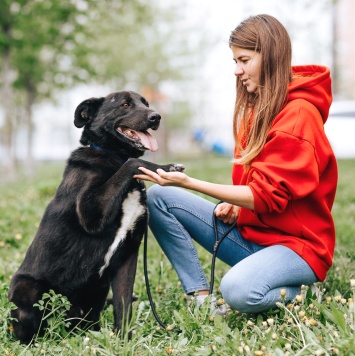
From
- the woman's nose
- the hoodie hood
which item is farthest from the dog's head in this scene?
Result: the hoodie hood

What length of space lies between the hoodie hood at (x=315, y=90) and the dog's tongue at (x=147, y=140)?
0.90 m

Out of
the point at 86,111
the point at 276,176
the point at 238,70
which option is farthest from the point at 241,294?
the point at 86,111

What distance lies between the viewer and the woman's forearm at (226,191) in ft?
9.46

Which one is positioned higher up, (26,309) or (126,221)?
(126,221)

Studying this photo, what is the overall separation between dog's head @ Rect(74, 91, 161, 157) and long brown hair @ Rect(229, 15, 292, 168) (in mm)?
681

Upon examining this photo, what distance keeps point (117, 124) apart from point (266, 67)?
108cm

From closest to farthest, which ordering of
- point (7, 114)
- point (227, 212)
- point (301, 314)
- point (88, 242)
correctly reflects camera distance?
1. point (301, 314)
2. point (88, 242)
3. point (227, 212)
4. point (7, 114)

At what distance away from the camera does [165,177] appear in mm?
2910

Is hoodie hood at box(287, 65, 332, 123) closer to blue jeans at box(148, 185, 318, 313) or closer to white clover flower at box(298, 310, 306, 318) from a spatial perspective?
blue jeans at box(148, 185, 318, 313)

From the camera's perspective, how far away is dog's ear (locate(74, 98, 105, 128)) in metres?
3.57

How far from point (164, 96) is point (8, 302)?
1234 inches

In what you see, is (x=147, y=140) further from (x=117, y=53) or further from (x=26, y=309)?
(x=117, y=53)

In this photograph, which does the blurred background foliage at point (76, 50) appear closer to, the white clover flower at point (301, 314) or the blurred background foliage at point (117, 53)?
the blurred background foliage at point (117, 53)

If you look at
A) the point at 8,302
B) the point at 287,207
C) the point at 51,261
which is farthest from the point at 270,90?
the point at 8,302
